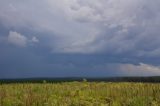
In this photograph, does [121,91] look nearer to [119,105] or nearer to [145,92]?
[145,92]

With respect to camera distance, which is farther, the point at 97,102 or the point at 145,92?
the point at 145,92

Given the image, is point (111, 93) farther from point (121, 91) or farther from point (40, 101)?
point (40, 101)

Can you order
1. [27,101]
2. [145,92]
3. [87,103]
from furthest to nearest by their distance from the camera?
[145,92], [27,101], [87,103]

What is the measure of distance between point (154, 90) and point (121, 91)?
210cm

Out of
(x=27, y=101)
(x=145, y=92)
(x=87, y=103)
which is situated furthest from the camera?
(x=145, y=92)


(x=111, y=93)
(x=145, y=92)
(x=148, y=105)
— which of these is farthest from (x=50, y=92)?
(x=148, y=105)

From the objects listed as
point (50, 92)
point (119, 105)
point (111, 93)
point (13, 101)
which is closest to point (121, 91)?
point (111, 93)

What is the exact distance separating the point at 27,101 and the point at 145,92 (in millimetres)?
7498

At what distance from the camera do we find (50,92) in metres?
27.1

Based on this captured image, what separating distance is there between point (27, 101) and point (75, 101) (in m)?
2.39

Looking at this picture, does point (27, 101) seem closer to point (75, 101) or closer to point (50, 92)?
point (75, 101)

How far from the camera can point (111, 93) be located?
2625 centimetres

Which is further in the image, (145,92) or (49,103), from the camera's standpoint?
(145,92)

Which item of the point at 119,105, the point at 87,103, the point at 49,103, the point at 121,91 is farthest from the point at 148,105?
the point at 121,91
